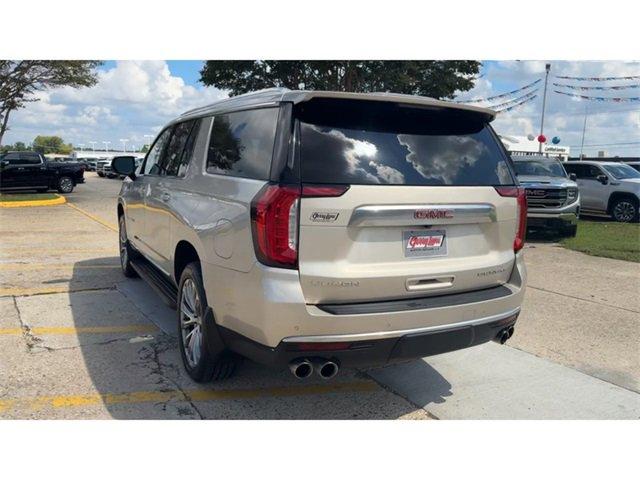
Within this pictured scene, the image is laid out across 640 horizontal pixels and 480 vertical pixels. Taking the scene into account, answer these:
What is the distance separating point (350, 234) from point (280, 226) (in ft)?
1.28

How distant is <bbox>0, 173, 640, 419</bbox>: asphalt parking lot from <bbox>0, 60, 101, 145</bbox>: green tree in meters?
17.8

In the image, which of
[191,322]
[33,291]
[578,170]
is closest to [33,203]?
[33,291]

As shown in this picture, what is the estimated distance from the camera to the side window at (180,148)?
4453 millimetres

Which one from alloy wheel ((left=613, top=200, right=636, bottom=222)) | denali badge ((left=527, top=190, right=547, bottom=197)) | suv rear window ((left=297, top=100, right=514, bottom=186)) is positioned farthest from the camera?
alloy wheel ((left=613, top=200, right=636, bottom=222))

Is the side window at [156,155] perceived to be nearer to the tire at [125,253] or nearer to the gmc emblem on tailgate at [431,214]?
the tire at [125,253]

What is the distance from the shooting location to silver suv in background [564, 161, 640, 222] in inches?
606

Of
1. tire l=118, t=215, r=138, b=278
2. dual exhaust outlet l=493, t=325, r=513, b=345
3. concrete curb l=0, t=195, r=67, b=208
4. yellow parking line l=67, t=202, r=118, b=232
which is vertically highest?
dual exhaust outlet l=493, t=325, r=513, b=345

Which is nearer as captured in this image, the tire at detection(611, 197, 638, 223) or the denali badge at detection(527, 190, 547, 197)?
the denali badge at detection(527, 190, 547, 197)

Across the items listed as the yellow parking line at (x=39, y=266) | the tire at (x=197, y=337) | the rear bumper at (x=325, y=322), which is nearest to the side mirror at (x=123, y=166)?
the yellow parking line at (x=39, y=266)

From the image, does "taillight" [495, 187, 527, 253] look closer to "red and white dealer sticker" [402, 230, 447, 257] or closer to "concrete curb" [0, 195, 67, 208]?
"red and white dealer sticker" [402, 230, 447, 257]

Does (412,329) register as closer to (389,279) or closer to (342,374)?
(389,279)

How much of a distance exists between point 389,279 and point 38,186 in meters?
23.5

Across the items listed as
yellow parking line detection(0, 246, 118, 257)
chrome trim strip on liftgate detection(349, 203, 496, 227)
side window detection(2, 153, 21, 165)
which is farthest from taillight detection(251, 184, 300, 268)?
side window detection(2, 153, 21, 165)

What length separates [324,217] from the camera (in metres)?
2.90
